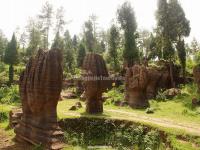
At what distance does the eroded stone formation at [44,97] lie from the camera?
1466 centimetres

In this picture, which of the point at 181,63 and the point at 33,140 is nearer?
the point at 33,140

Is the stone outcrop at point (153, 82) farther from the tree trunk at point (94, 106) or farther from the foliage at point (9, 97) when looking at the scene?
the foliage at point (9, 97)

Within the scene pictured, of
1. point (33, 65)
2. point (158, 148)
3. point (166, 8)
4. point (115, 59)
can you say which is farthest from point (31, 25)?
point (158, 148)

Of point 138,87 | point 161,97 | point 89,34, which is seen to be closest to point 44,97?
point 138,87

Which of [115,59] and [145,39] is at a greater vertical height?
[145,39]

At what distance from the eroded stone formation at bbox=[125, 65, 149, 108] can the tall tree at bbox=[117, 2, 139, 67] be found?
14741 mm

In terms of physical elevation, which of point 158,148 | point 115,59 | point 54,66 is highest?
point 115,59

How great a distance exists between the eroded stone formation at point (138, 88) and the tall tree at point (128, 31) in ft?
48.4

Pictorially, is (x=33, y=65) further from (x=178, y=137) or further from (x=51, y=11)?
(x=51, y=11)

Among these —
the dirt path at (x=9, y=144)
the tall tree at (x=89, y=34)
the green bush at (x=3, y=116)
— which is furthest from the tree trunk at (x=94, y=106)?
the tall tree at (x=89, y=34)

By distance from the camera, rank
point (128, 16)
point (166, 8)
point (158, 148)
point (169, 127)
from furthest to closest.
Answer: point (128, 16)
point (166, 8)
point (169, 127)
point (158, 148)

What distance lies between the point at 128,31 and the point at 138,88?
1822cm

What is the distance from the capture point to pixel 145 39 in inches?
2153

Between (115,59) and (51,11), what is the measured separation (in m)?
12.7
